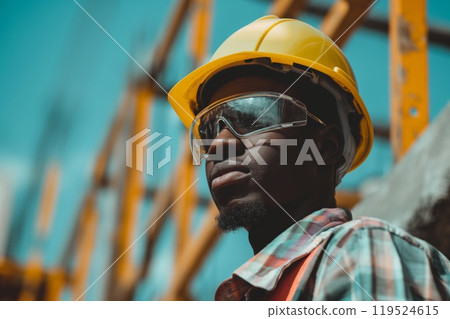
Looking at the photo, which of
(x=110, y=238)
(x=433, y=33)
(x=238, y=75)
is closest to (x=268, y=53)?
(x=238, y=75)

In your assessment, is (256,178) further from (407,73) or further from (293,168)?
(407,73)

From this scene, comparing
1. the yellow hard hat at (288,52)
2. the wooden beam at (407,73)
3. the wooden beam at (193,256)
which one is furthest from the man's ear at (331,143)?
the wooden beam at (193,256)

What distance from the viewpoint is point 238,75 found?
2.42 metres

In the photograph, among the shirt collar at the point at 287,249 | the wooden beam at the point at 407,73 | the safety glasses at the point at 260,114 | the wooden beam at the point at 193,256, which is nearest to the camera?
the shirt collar at the point at 287,249

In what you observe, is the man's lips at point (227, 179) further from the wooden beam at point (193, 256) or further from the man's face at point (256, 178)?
the wooden beam at point (193, 256)

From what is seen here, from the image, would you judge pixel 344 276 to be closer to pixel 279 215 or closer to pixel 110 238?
pixel 279 215

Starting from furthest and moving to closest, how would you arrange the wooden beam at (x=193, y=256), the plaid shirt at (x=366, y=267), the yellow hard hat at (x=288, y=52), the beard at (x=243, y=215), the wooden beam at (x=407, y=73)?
1. the wooden beam at (x=193, y=256)
2. the wooden beam at (x=407, y=73)
3. the yellow hard hat at (x=288, y=52)
4. the beard at (x=243, y=215)
5. the plaid shirt at (x=366, y=267)

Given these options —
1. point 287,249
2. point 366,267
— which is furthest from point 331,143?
point 366,267

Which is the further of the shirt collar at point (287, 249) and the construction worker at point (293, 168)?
the shirt collar at point (287, 249)

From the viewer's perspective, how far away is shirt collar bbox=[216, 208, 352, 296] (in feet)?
5.69

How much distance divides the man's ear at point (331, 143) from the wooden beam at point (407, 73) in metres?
1.98

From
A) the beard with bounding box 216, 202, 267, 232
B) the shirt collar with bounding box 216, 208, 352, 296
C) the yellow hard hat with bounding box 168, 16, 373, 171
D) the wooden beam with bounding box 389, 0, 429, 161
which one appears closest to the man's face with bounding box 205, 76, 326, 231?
the beard with bounding box 216, 202, 267, 232

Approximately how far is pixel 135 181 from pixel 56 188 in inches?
235

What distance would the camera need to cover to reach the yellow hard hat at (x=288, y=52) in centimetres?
238
